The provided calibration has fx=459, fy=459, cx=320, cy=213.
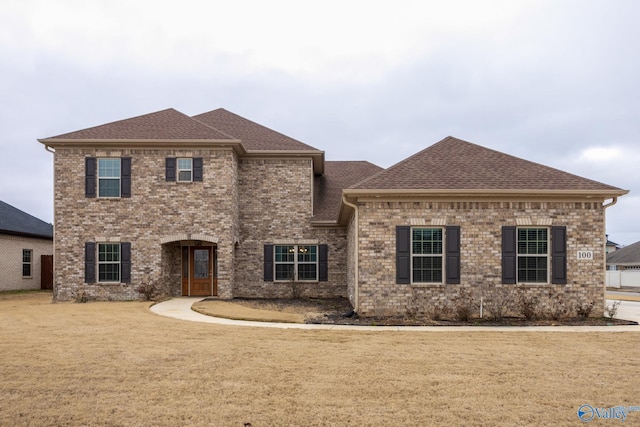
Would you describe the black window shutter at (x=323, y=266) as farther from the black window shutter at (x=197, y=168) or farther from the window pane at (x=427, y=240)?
the window pane at (x=427, y=240)

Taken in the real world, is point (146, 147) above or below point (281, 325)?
above

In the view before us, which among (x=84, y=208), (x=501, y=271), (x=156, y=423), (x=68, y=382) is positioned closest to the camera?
(x=156, y=423)

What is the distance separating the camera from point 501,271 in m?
12.4

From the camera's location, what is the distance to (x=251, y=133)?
65.3 feet

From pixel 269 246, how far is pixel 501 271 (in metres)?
9.31

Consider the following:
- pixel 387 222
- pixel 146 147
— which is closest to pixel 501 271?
pixel 387 222

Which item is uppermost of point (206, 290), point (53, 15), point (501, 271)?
point (53, 15)

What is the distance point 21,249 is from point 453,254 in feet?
71.9

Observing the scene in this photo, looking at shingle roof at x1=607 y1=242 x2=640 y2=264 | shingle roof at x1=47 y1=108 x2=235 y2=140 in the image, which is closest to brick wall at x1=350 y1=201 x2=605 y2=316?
shingle roof at x1=47 y1=108 x2=235 y2=140

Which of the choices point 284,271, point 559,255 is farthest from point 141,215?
point 559,255

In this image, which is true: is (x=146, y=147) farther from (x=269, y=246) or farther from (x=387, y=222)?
(x=387, y=222)

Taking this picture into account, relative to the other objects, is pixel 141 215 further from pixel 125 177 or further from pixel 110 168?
pixel 110 168

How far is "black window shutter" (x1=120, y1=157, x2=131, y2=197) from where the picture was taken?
1662cm

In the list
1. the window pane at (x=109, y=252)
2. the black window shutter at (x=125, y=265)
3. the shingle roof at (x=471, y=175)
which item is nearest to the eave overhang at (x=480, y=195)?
the shingle roof at (x=471, y=175)
